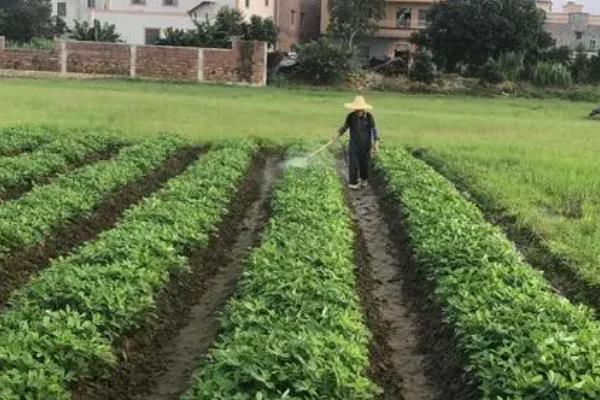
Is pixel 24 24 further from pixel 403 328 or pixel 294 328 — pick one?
pixel 294 328

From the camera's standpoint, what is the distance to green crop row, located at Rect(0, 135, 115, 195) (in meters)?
13.4

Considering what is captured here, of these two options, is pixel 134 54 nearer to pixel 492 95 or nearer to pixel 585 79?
pixel 492 95

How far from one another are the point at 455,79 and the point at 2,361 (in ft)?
156

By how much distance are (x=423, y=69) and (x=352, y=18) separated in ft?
33.0

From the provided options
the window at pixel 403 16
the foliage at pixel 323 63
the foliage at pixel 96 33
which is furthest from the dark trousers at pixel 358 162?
the window at pixel 403 16

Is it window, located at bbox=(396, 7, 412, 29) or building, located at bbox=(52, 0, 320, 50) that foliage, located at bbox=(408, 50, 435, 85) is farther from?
window, located at bbox=(396, 7, 412, 29)

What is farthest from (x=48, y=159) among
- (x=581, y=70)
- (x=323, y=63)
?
(x=581, y=70)

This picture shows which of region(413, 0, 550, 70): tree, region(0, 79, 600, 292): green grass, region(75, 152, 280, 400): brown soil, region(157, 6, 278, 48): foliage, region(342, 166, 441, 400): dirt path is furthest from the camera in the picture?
region(413, 0, 550, 70): tree

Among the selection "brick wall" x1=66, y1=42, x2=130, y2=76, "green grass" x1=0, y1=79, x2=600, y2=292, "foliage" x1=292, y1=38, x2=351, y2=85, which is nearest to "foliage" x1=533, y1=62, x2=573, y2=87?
"green grass" x1=0, y1=79, x2=600, y2=292

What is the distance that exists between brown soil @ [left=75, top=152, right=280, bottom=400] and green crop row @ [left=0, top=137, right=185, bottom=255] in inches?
71.6

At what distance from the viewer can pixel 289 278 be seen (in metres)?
7.41

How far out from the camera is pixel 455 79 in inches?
2013

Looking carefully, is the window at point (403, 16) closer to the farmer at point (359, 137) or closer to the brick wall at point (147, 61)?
the brick wall at point (147, 61)

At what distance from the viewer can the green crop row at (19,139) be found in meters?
17.0
